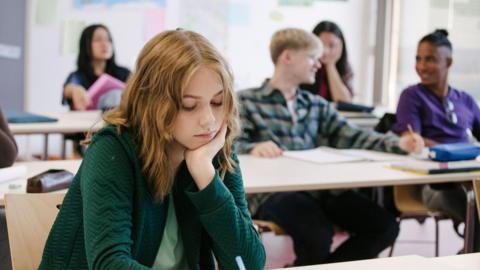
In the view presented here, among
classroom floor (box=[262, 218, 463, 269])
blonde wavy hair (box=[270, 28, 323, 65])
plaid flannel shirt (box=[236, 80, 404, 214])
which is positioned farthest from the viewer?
classroom floor (box=[262, 218, 463, 269])

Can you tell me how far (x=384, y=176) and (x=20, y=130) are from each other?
6.54ft

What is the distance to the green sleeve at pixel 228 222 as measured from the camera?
4.72 feet

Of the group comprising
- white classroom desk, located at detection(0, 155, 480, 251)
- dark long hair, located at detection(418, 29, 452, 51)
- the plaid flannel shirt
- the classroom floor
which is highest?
dark long hair, located at detection(418, 29, 452, 51)

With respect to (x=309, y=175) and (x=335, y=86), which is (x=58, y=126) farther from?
(x=335, y=86)

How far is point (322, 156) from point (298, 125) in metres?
0.31

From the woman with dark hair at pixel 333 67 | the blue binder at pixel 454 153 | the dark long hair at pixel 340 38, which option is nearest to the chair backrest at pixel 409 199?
the blue binder at pixel 454 153

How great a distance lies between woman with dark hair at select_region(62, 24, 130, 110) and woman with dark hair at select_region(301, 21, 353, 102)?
1.37 m

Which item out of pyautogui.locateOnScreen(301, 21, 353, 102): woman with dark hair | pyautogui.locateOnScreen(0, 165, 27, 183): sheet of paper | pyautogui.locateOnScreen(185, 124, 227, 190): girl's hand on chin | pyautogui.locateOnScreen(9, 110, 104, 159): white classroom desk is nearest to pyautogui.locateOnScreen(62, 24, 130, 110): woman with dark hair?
pyautogui.locateOnScreen(9, 110, 104, 159): white classroom desk

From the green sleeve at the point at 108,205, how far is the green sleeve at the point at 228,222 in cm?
14

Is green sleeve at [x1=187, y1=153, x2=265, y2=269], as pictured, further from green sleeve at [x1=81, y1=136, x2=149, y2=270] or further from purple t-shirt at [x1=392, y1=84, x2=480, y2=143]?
purple t-shirt at [x1=392, y1=84, x2=480, y2=143]

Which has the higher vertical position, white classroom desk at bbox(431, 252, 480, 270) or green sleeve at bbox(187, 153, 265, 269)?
green sleeve at bbox(187, 153, 265, 269)

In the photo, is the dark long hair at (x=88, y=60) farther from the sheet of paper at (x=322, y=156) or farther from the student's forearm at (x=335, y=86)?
the sheet of paper at (x=322, y=156)

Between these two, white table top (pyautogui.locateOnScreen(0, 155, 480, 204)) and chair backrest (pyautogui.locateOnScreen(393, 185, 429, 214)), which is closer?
white table top (pyautogui.locateOnScreen(0, 155, 480, 204))

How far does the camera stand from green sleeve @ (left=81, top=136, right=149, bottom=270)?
1.29 m
